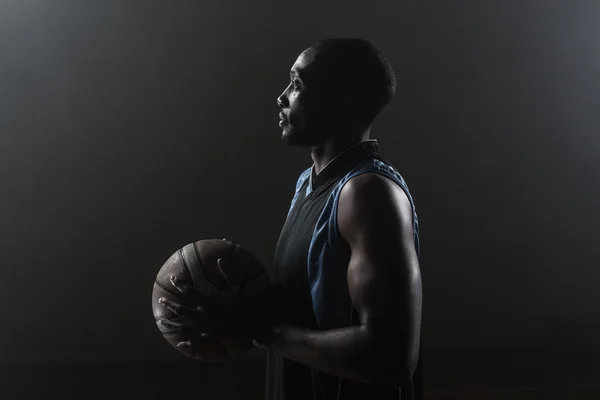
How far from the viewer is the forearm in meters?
0.90

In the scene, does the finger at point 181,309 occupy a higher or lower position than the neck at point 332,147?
lower

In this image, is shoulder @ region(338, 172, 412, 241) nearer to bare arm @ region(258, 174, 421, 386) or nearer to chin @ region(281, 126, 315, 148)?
bare arm @ region(258, 174, 421, 386)

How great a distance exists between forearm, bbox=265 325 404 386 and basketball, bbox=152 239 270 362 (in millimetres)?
119

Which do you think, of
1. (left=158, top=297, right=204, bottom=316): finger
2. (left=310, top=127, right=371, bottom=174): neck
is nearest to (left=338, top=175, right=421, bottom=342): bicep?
(left=310, top=127, right=371, bottom=174): neck

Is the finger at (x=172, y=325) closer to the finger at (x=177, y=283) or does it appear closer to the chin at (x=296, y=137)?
the finger at (x=177, y=283)

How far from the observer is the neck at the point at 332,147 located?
3.67ft

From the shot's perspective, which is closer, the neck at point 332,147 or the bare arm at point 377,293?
the bare arm at point 377,293

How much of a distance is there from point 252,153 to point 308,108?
6.73 ft

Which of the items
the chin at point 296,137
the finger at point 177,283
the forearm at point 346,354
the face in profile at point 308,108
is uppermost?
the face in profile at point 308,108

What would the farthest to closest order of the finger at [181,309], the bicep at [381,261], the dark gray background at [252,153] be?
the dark gray background at [252,153]
the finger at [181,309]
the bicep at [381,261]

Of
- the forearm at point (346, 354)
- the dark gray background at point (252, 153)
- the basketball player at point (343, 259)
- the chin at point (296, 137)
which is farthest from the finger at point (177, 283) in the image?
the dark gray background at point (252, 153)
